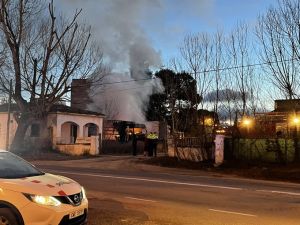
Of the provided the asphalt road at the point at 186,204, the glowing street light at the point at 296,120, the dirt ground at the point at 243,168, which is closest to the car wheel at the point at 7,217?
the asphalt road at the point at 186,204

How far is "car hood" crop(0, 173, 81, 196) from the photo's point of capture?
6965 millimetres

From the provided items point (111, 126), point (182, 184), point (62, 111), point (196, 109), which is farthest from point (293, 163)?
point (111, 126)

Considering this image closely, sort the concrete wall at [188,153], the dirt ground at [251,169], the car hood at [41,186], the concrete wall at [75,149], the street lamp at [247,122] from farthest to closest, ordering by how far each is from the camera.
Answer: the concrete wall at [75,149] < the concrete wall at [188,153] < the street lamp at [247,122] < the dirt ground at [251,169] < the car hood at [41,186]

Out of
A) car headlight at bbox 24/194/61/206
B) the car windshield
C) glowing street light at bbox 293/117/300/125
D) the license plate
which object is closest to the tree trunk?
glowing street light at bbox 293/117/300/125

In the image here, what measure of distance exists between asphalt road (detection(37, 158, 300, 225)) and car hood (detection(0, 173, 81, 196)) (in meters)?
1.59

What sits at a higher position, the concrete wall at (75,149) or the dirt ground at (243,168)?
the concrete wall at (75,149)

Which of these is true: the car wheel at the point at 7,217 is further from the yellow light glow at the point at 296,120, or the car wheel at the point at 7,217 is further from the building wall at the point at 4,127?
the building wall at the point at 4,127

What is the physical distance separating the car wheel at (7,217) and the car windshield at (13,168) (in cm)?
69

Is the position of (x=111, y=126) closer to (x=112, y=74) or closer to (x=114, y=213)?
(x=112, y=74)

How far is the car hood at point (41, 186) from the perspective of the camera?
6965 millimetres

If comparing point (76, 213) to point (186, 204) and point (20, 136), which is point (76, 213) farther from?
point (20, 136)

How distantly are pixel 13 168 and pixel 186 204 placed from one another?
496cm

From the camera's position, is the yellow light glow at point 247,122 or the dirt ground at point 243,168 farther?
the yellow light glow at point 247,122

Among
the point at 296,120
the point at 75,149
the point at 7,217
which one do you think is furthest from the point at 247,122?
the point at 7,217
